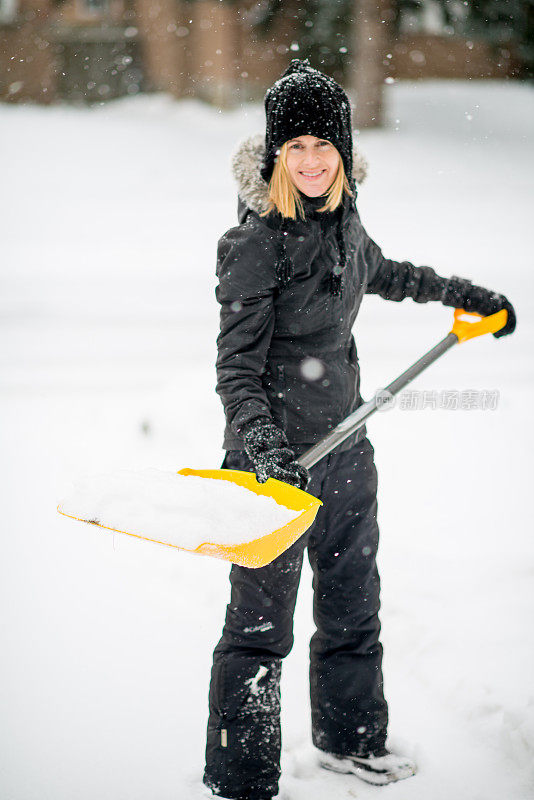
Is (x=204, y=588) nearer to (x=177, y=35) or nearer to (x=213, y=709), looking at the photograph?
(x=213, y=709)

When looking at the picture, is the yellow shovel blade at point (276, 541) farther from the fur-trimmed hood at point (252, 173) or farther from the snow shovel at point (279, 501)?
the fur-trimmed hood at point (252, 173)

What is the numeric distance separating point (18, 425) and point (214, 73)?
13.3 metres

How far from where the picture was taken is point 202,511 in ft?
5.74

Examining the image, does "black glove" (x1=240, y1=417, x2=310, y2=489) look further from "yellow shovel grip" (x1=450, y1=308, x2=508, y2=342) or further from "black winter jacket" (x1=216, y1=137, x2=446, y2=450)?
"yellow shovel grip" (x1=450, y1=308, x2=508, y2=342)

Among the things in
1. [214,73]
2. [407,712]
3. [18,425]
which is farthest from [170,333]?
[214,73]

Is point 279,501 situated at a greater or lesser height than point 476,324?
lesser

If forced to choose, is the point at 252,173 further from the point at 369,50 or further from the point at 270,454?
the point at 369,50

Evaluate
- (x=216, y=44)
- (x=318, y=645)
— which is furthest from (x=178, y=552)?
(x=216, y=44)

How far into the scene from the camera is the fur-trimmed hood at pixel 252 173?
Answer: 178 centimetres

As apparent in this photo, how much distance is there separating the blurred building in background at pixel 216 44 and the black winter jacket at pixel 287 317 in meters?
11.8

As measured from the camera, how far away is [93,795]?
1.95 metres

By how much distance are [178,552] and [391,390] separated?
1395 mm

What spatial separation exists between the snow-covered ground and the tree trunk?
10.9 ft

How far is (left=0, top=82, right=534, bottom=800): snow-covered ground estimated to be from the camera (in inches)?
83.1
